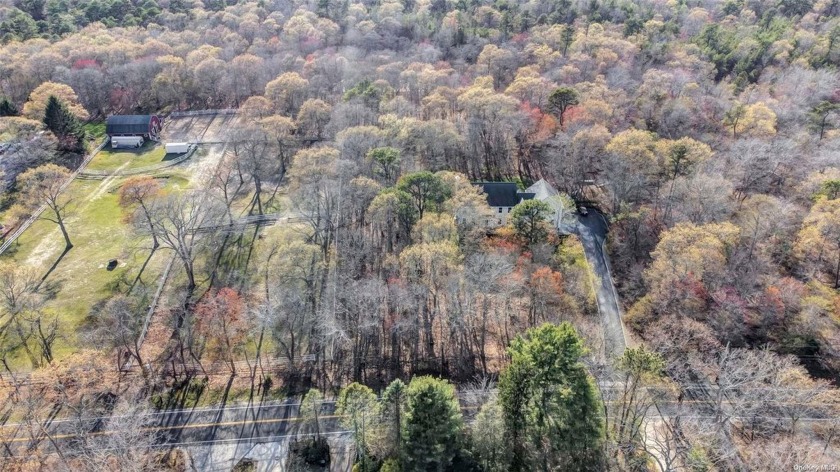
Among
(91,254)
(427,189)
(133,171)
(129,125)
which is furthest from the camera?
(129,125)

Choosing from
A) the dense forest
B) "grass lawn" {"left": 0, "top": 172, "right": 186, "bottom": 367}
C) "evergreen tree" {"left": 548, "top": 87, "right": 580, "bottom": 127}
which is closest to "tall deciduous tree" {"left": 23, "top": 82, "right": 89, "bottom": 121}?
the dense forest

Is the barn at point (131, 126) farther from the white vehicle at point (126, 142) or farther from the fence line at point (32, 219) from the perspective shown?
the fence line at point (32, 219)

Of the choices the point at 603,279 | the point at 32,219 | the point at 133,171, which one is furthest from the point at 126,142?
the point at 603,279

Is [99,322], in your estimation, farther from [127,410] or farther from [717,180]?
[717,180]

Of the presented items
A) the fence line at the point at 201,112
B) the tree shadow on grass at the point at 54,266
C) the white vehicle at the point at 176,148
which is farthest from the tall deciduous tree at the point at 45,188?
the fence line at the point at 201,112

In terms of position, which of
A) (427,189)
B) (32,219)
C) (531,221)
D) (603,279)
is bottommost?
(603,279)

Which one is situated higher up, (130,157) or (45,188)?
(45,188)

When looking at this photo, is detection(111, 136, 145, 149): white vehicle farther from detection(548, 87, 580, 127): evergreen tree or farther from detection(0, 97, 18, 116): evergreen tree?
detection(548, 87, 580, 127): evergreen tree

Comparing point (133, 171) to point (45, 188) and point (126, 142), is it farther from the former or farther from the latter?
point (45, 188)
